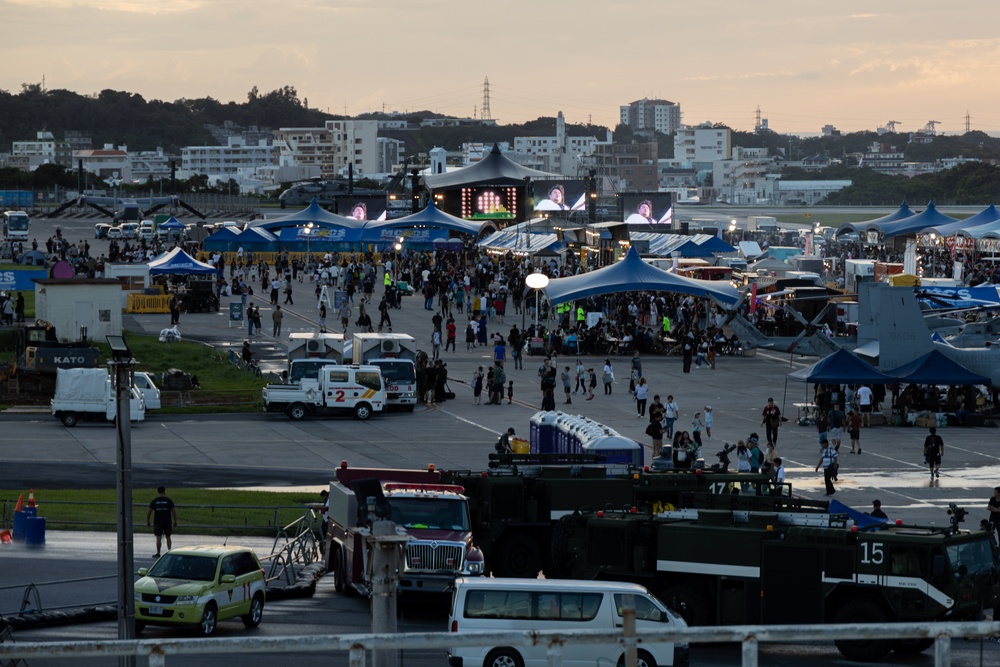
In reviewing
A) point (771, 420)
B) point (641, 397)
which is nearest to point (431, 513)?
point (771, 420)

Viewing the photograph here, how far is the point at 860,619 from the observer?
59.1ft

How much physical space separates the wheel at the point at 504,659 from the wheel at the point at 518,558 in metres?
7.08

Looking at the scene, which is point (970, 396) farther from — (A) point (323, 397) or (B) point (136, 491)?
(B) point (136, 491)

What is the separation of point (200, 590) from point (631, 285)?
3737 centimetres

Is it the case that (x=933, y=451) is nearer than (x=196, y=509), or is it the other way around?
(x=196, y=509)

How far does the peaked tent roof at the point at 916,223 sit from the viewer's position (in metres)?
96.1

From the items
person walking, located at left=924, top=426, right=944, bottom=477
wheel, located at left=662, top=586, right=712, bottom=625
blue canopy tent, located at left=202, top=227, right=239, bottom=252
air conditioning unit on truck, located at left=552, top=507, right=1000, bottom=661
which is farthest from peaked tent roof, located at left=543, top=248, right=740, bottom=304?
wheel, located at left=662, top=586, right=712, bottom=625

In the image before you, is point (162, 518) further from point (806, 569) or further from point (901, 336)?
point (901, 336)

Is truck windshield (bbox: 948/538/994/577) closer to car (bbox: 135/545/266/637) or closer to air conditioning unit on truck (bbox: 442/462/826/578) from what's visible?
air conditioning unit on truck (bbox: 442/462/826/578)

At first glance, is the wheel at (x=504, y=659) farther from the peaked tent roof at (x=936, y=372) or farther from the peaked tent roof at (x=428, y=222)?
the peaked tent roof at (x=428, y=222)

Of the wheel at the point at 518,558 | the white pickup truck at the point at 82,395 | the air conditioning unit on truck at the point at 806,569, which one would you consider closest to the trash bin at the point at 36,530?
the wheel at the point at 518,558

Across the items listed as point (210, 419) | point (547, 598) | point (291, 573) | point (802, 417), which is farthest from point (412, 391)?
point (547, 598)

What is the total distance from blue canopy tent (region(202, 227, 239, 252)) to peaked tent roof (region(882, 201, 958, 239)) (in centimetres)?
4359

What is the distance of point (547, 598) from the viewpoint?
16.6m
